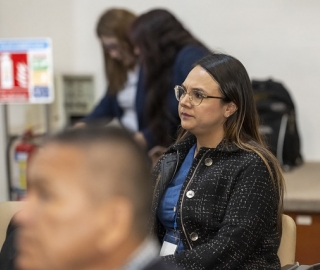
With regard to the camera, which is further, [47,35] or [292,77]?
[47,35]

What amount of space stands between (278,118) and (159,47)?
3.15 feet

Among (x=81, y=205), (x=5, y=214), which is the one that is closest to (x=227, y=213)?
(x=5, y=214)

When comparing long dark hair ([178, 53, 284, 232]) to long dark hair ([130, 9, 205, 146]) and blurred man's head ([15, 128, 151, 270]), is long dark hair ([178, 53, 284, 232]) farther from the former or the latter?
blurred man's head ([15, 128, 151, 270])

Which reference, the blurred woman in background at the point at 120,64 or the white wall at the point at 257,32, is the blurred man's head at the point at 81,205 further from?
the white wall at the point at 257,32

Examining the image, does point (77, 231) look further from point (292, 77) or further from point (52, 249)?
point (292, 77)

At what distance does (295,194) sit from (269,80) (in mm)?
826

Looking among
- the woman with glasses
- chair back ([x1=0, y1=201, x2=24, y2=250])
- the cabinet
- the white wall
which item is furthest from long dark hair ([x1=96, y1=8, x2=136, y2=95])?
→ chair back ([x1=0, y1=201, x2=24, y2=250])

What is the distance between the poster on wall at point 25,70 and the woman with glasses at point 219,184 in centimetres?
134

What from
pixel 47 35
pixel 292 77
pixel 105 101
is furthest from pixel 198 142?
pixel 47 35

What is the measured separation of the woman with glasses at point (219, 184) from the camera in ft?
5.93

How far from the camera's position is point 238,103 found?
1.95 metres

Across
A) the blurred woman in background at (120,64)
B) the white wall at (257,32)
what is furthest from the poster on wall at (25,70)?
the white wall at (257,32)

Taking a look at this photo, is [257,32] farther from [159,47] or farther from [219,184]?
[219,184]

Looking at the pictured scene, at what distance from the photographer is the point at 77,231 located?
2.88 feet
